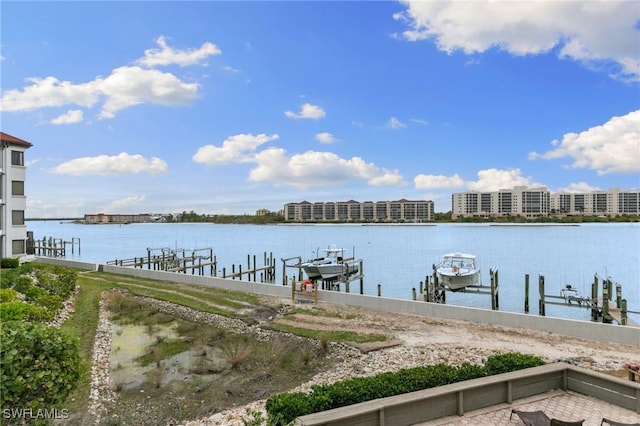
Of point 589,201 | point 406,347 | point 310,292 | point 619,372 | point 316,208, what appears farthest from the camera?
point 316,208

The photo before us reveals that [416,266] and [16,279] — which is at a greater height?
[16,279]

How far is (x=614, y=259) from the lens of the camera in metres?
56.8

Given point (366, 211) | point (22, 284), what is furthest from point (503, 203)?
point (22, 284)

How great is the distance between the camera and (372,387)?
340 inches

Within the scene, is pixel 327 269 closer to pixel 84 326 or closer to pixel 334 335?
pixel 334 335

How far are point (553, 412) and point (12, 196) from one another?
3770 cm

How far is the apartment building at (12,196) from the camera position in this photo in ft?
103

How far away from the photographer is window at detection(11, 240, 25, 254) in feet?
105

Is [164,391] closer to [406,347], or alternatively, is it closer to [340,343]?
[340,343]

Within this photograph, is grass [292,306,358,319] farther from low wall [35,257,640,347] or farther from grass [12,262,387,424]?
low wall [35,257,640,347]

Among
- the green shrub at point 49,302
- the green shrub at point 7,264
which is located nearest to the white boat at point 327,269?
the green shrub at point 49,302

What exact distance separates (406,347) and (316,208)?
556 feet

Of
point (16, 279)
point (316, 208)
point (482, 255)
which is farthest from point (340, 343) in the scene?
point (316, 208)

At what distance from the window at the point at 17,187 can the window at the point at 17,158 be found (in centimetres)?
142
